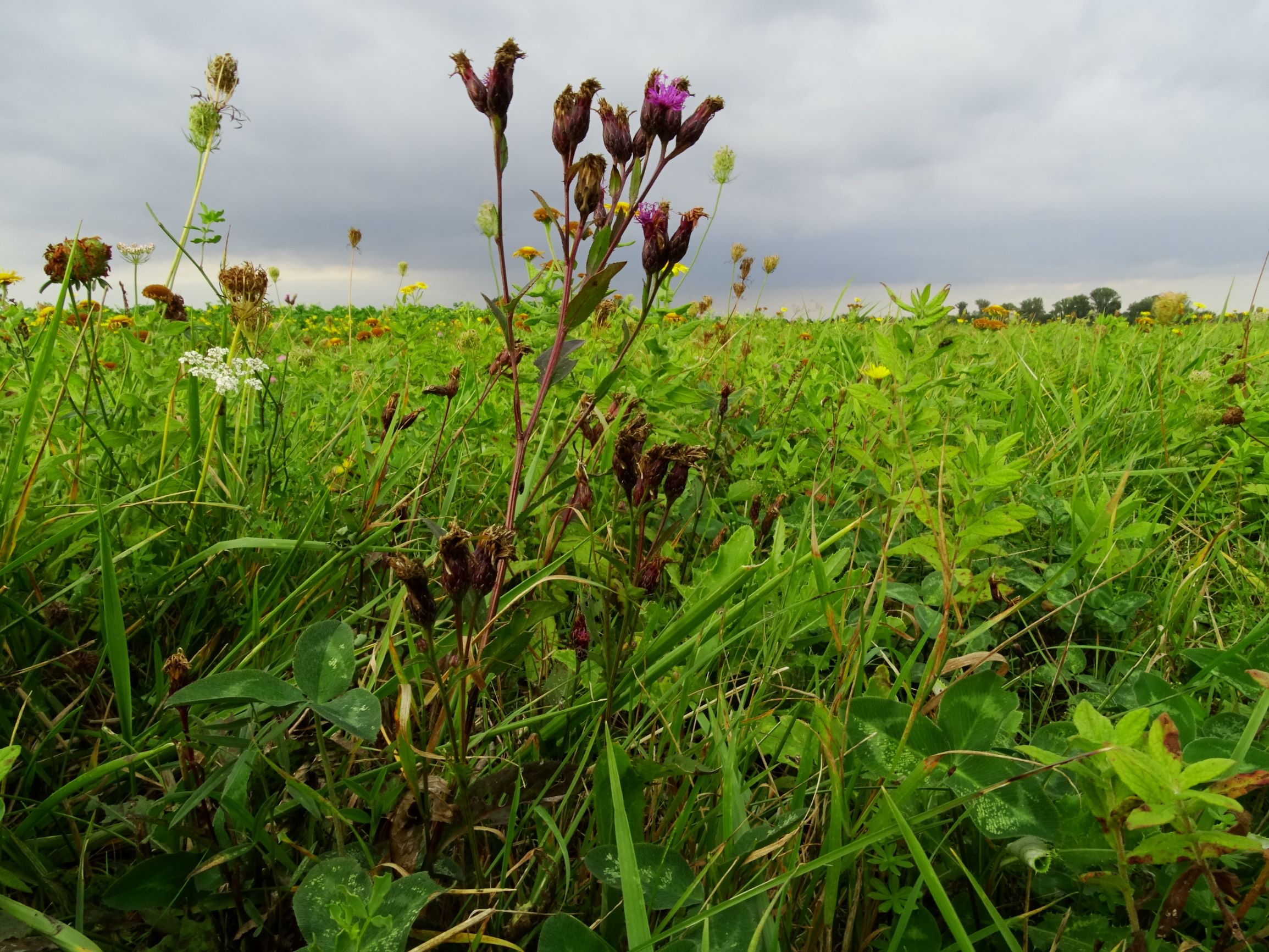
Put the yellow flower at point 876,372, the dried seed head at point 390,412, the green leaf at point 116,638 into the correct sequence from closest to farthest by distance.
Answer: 1. the green leaf at point 116,638
2. the dried seed head at point 390,412
3. the yellow flower at point 876,372

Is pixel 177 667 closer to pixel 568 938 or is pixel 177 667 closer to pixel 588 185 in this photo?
pixel 568 938

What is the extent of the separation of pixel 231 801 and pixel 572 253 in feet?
→ 3.17

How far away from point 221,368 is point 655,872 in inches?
54.0

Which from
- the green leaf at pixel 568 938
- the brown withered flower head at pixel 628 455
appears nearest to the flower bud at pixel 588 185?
the brown withered flower head at pixel 628 455

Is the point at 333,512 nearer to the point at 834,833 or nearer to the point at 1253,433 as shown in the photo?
the point at 834,833

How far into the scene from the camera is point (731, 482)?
2.30 metres

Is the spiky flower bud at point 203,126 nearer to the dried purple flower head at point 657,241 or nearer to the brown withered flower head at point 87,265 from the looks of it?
the brown withered flower head at point 87,265

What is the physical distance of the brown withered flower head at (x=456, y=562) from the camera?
0.81 meters

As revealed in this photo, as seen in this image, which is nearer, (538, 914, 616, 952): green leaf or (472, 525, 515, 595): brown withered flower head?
(538, 914, 616, 952): green leaf

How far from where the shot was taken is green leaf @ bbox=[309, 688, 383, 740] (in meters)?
0.79

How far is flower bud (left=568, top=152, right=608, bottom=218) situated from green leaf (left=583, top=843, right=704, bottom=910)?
1.02 metres

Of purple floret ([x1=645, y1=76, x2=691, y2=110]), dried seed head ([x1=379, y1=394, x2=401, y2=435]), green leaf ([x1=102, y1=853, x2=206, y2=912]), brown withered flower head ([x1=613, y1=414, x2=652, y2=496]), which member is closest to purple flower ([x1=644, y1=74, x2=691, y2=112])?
purple floret ([x1=645, y1=76, x2=691, y2=110])

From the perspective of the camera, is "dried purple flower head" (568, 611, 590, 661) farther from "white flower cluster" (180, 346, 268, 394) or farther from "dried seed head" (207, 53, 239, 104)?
"dried seed head" (207, 53, 239, 104)

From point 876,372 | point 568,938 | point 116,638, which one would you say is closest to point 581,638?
point 568,938
